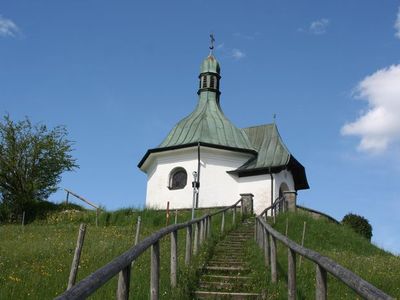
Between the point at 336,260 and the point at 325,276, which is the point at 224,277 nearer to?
the point at 325,276

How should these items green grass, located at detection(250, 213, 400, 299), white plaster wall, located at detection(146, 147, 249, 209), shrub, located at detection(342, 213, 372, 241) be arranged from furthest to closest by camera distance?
1. shrub, located at detection(342, 213, 372, 241)
2. white plaster wall, located at detection(146, 147, 249, 209)
3. green grass, located at detection(250, 213, 400, 299)

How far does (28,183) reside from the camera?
3144cm

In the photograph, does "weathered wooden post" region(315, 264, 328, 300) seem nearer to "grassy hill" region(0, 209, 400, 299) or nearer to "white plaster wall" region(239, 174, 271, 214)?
"grassy hill" region(0, 209, 400, 299)

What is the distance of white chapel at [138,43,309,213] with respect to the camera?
2812 cm

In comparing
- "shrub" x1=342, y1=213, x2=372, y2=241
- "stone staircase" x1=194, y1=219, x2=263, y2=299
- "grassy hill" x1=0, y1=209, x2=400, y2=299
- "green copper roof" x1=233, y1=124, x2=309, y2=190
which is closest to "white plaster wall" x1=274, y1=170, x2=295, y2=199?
"green copper roof" x1=233, y1=124, x2=309, y2=190

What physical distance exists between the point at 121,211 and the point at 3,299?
1904 centimetres

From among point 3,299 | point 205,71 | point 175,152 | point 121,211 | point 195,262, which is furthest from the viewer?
point 205,71

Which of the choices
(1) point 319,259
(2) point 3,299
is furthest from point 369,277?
(2) point 3,299

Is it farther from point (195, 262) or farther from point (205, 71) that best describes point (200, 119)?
point (195, 262)

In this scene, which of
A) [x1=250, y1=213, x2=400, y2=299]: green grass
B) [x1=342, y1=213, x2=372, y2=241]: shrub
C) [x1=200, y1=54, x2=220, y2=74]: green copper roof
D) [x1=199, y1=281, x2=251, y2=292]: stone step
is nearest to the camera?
[x1=199, y1=281, x2=251, y2=292]: stone step

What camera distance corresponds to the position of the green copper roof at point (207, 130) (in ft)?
98.4

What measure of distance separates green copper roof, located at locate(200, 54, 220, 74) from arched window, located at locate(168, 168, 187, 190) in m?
9.09

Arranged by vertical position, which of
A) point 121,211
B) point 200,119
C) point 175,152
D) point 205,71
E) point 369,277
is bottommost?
point 369,277

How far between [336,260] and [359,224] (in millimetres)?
17070
